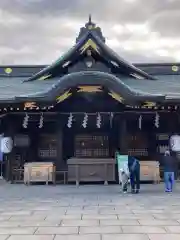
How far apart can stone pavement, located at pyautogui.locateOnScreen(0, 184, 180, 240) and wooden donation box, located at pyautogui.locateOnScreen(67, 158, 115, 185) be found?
137 inches

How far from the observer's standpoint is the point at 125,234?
19.0 ft

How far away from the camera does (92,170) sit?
48.6 ft

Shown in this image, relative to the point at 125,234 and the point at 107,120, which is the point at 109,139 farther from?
the point at 125,234

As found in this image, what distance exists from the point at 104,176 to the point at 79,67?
6.67 m

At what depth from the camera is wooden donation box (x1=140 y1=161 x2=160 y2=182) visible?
586 inches

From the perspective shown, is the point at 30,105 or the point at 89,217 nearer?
the point at 89,217

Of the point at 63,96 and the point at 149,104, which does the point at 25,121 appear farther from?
the point at 149,104

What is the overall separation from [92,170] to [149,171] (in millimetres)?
2470

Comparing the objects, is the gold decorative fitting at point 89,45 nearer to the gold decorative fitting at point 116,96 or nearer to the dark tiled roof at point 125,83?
the dark tiled roof at point 125,83

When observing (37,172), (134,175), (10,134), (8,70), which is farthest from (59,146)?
(8,70)

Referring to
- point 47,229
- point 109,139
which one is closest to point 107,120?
point 109,139

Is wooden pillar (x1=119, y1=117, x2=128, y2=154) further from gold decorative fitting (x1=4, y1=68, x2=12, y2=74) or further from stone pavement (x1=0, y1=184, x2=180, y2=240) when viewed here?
gold decorative fitting (x1=4, y1=68, x2=12, y2=74)

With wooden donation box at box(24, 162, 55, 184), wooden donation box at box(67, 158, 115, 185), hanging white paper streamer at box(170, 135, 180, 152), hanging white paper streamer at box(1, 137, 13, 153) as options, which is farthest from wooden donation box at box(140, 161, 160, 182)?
hanging white paper streamer at box(1, 137, 13, 153)

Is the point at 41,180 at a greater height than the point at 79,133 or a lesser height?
lesser
